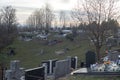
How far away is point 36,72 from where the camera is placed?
12391mm

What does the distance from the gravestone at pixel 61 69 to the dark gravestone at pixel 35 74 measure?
1618mm

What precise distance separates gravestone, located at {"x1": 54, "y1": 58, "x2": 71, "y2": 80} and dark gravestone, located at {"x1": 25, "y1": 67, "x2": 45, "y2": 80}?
1618 millimetres

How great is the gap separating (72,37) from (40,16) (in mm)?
33410

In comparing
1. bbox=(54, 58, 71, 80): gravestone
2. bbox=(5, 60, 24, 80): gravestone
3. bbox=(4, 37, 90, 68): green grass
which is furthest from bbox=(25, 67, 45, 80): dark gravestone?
bbox=(4, 37, 90, 68): green grass

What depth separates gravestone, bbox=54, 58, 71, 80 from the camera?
1482 centimetres

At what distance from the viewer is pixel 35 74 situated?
12242 millimetres

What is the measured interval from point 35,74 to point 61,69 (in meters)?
3.42

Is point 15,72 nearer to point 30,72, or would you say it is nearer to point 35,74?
point 30,72

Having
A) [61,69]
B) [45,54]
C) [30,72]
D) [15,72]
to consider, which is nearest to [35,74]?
[30,72]

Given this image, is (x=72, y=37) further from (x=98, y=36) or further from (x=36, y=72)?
(x=36, y=72)

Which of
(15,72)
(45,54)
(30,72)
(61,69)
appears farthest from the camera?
(45,54)

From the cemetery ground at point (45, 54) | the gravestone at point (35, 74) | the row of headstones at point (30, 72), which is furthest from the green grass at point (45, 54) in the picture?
the gravestone at point (35, 74)

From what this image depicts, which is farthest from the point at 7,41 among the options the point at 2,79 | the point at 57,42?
the point at 2,79

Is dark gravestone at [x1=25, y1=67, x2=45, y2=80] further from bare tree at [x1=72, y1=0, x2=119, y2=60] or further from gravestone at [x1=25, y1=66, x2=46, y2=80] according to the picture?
bare tree at [x1=72, y1=0, x2=119, y2=60]
